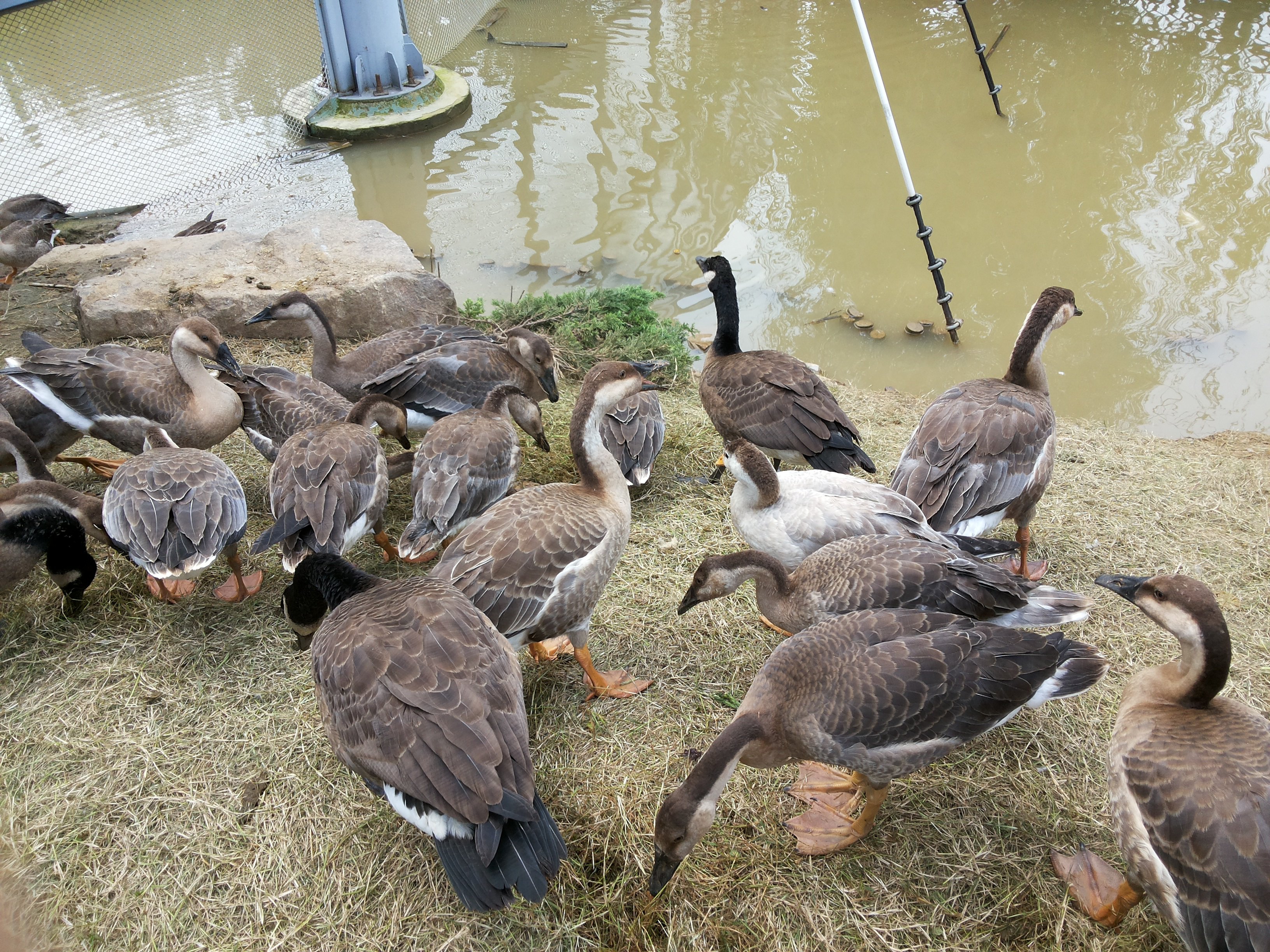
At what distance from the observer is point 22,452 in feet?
16.6

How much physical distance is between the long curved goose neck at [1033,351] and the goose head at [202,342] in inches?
205

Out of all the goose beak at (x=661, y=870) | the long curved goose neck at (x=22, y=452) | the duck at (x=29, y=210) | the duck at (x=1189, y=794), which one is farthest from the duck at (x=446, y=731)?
the duck at (x=29, y=210)

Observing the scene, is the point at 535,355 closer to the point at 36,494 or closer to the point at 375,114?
the point at 36,494

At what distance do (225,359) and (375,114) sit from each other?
760 centimetres

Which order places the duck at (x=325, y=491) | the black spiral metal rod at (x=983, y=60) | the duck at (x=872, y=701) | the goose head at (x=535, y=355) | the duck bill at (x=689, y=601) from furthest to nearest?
the black spiral metal rod at (x=983, y=60), the goose head at (x=535, y=355), the duck at (x=325, y=491), the duck bill at (x=689, y=601), the duck at (x=872, y=701)

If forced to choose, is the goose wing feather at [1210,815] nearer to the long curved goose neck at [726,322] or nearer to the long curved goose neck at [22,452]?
the long curved goose neck at [726,322]

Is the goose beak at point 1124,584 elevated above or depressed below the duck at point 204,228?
above

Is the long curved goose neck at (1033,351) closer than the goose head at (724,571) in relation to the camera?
No

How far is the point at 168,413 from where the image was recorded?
5.47m

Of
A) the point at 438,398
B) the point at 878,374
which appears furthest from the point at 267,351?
the point at 878,374

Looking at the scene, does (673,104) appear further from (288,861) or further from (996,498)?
(288,861)

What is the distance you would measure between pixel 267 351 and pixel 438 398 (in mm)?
2287

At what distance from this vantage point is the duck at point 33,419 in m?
5.45

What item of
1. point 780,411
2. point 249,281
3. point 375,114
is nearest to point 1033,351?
point 780,411
